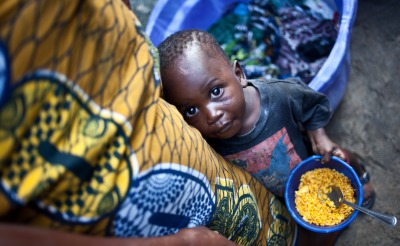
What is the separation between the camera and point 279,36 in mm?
2111

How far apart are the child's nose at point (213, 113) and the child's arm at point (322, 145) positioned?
16.4 inches

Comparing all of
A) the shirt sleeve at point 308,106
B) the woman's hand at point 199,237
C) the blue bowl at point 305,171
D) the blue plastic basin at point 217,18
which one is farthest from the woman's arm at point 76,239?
the blue plastic basin at point 217,18

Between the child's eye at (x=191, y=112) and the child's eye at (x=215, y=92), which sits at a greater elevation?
the child's eye at (x=215, y=92)

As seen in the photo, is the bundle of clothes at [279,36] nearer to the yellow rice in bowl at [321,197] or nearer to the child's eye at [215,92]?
the yellow rice in bowl at [321,197]

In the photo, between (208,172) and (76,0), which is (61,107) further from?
(208,172)

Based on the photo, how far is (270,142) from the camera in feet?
3.93

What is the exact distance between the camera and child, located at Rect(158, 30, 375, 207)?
108 cm

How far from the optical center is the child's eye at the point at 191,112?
3.67 feet

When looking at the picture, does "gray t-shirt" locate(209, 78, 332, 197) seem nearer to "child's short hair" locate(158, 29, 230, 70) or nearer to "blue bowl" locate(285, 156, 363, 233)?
"blue bowl" locate(285, 156, 363, 233)

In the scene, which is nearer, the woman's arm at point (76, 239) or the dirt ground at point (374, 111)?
the woman's arm at point (76, 239)

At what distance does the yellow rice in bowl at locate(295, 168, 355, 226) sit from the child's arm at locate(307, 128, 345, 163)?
0.06 m

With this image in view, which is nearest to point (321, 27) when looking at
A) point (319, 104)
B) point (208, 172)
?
point (319, 104)

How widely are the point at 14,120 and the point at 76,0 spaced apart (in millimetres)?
191

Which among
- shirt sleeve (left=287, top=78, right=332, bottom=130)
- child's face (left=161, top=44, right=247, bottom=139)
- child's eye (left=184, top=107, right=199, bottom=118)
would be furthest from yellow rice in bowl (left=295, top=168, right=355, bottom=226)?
child's eye (left=184, top=107, right=199, bottom=118)
